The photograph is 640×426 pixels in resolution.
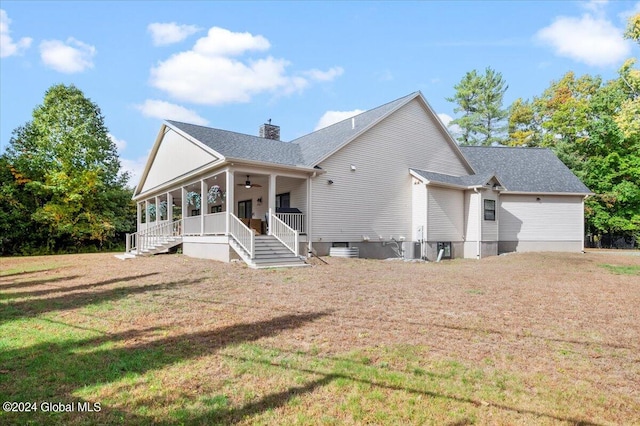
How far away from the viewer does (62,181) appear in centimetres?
2680

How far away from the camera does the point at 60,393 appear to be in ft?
11.7

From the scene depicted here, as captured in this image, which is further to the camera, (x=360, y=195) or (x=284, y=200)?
(x=284, y=200)

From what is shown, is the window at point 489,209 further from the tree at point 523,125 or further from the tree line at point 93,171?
the tree at point 523,125

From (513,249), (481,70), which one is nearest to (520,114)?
(481,70)

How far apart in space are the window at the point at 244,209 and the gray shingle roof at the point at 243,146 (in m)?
3.36

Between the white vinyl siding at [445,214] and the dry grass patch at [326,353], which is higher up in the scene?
the white vinyl siding at [445,214]

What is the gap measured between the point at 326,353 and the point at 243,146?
12.9m

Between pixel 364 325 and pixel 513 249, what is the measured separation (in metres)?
17.7

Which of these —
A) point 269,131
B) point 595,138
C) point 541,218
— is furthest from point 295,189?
point 595,138

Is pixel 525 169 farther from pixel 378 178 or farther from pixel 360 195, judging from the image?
pixel 360 195

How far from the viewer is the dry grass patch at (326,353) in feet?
10.7

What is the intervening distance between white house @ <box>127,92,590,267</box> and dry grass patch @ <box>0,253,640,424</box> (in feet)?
17.9

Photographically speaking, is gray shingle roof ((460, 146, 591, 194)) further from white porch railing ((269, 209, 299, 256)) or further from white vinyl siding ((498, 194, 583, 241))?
white porch railing ((269, 209, 299, 256))

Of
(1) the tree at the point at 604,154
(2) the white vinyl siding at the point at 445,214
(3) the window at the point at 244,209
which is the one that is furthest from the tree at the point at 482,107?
(3) the window at the point at 244,209
